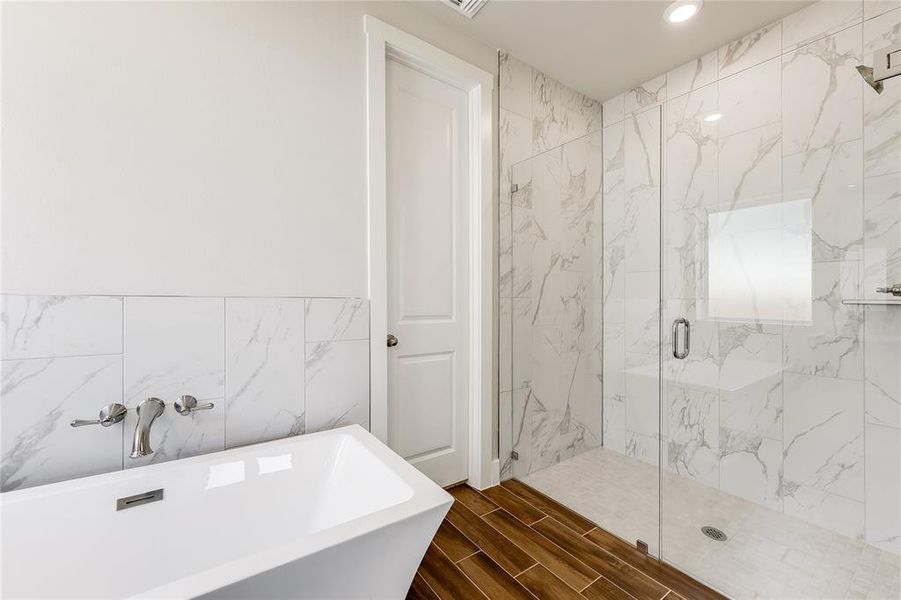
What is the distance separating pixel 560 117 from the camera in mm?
2648

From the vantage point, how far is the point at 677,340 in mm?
1832

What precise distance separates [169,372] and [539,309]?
183cm

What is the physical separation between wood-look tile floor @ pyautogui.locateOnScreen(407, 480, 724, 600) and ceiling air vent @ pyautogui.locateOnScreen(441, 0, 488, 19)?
2.58 meters

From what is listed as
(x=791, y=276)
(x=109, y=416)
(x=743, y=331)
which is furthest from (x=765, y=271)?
(x=109, y=416)

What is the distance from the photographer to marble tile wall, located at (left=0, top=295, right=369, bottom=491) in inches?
46.3

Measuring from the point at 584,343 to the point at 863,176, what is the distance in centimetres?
136

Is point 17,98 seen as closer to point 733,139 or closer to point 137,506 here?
point 137,506

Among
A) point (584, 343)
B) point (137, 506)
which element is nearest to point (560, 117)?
point (584, 343)

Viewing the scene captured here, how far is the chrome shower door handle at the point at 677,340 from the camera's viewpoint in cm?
181

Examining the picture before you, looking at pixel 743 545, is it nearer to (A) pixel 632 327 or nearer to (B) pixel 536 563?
(B) pixel 536 563

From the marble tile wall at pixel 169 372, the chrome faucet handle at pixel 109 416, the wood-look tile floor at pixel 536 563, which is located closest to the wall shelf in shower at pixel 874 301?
the wood-look tile floor at pixel 536 563

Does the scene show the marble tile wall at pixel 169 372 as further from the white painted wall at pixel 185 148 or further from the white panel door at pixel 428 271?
the white panel door at pixel 428 271

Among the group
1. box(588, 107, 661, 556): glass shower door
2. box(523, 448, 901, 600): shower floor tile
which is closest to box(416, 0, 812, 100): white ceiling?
box(588, 107, 661, 556): glass shower door

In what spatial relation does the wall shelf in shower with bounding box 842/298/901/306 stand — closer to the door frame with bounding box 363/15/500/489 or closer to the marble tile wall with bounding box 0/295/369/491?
the door frame with bounding box 363/15/500/489
